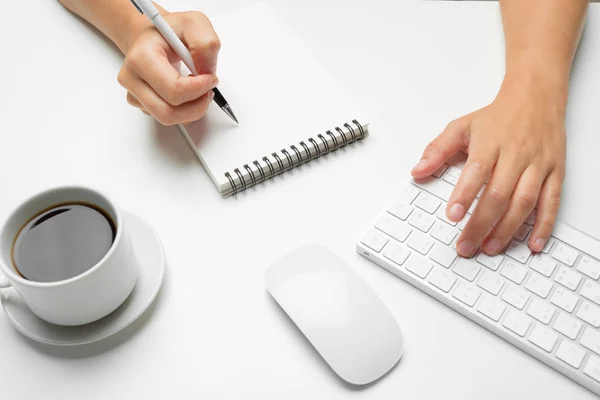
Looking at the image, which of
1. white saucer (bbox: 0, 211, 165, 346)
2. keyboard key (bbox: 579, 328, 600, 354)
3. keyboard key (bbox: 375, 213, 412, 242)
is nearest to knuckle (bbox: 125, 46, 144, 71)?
white saucer (bbox: 0, 211, 165, 346)

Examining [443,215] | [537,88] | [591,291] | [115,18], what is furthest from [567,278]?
[115,18]

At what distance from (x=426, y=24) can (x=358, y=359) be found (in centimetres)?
49

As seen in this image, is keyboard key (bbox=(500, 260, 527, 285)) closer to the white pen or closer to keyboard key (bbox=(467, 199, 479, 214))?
keyboard key (bbox=(467, 199, 479, 214))

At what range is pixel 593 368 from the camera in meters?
0.46

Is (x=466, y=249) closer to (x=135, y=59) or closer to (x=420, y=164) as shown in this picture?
(x=420, y=164)

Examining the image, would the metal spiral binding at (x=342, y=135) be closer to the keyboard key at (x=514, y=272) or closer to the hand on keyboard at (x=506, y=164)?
the hand on keyboard at (x=506, y=164)

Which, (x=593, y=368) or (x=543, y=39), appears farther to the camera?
(x=543, y=39)

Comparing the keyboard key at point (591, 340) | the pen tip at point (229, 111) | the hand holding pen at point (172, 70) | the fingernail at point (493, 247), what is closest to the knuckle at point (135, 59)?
the hand holding pen at point (172, 70)

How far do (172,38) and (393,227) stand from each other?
1.04 feet

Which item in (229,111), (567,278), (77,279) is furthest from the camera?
(229,111)

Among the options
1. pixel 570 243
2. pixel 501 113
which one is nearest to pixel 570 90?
pixel 501 113

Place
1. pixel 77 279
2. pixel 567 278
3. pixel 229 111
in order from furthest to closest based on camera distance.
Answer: pixel 229 111 → pixel 567 278 → pixel 77 279

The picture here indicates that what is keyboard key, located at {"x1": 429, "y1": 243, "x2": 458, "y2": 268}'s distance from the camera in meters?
0.52

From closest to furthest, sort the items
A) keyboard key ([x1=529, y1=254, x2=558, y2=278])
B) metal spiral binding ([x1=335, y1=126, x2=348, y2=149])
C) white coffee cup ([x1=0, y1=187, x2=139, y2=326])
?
1. white coffee cup ([x1=0, y1=187, x2=139, y2=326])
2. keyboard key ([x1=529, y1=254, x2=558, y2=278])
3. metal spiral binding ([x1=335, y1=126, x2=348, y2=149])
